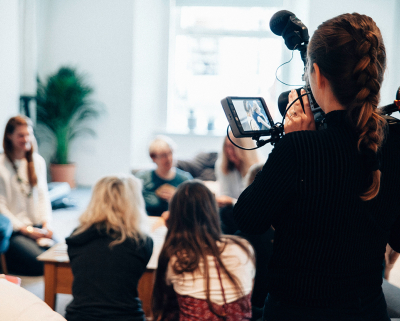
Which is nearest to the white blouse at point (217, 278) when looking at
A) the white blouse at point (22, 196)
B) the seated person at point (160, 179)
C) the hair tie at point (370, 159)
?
the hair tie at point (370, 159)

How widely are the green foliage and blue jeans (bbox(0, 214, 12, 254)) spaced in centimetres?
314

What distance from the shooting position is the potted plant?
5.68m

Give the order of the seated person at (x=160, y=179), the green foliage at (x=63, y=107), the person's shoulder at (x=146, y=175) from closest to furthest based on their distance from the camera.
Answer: the seated person at (x=160, y=179) < the person's shoulder at (x=146, y=175) < the green foliage at (x=63, y=107)

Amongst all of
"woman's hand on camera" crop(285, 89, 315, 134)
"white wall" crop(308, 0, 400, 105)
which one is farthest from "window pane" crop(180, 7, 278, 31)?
"woman's hand on camera" crop(285, 89, 315, 134)

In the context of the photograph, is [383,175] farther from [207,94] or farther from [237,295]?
[207,94]

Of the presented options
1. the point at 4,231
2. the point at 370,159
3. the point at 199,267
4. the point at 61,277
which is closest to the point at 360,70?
the point at 370,159

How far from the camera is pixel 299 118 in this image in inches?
33.6

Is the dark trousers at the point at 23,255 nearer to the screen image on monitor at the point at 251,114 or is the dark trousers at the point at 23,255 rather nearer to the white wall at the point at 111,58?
the screen image on monitor at the point at 251,114

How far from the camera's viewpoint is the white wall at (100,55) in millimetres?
5883

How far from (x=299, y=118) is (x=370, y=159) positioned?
19cm

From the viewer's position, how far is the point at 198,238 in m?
1.73

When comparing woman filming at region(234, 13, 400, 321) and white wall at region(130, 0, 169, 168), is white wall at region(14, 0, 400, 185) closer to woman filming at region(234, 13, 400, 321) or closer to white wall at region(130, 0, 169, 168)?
white wall at region(130, 0, 169, 168)

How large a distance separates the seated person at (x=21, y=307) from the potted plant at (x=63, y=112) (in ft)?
17.0

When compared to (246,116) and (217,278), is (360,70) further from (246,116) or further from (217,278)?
(217,278)
